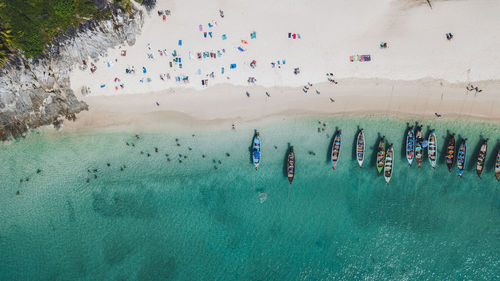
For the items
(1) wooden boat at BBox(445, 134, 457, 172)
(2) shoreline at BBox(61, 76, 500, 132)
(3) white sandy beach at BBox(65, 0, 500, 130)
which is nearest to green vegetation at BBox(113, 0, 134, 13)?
(3) white sandy beach at BBox(65, 0, 500, 130)

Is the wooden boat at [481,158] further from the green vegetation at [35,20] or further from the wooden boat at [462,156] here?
the green vegetation at [35,20]

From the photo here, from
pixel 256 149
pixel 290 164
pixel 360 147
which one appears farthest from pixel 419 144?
pixel 256 149

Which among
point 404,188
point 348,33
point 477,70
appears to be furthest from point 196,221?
point 477,70

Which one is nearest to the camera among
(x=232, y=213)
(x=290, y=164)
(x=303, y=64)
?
(x=303, y=64)

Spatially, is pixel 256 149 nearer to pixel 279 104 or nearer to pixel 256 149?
pixel 256 149

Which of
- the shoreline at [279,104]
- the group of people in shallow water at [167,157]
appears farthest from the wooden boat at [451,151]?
the group of people in shallow water at [167,157]

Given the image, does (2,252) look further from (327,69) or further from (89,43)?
(327,69)
